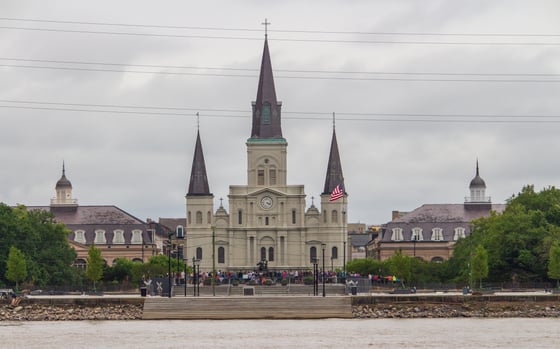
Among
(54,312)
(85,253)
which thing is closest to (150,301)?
(54,312)

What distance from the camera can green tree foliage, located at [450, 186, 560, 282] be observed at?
417ft

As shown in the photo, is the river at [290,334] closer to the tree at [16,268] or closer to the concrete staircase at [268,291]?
the concrete staircase at [268,291]

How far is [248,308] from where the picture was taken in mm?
98875

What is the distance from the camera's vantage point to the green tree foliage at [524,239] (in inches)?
5005

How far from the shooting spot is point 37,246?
140m

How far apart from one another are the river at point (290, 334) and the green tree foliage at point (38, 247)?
124 feet

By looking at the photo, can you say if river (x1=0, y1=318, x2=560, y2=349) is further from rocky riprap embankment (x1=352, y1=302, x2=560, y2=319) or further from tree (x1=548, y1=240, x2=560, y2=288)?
tree (x1=548, y1=240, x2=560, y2=288)

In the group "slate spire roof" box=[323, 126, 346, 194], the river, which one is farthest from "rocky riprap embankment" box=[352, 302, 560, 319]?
"slate spire roof" box=[323, 126, 346, 194]

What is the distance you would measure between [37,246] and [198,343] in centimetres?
6280

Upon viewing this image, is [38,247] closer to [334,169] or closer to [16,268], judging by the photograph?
[16,268]

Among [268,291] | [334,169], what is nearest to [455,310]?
[268,291]

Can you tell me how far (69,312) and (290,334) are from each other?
2018 cm

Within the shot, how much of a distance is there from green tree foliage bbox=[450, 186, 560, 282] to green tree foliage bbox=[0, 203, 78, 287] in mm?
33731

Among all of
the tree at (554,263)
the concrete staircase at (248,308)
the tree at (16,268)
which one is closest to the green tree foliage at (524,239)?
the tree at (554,263)
